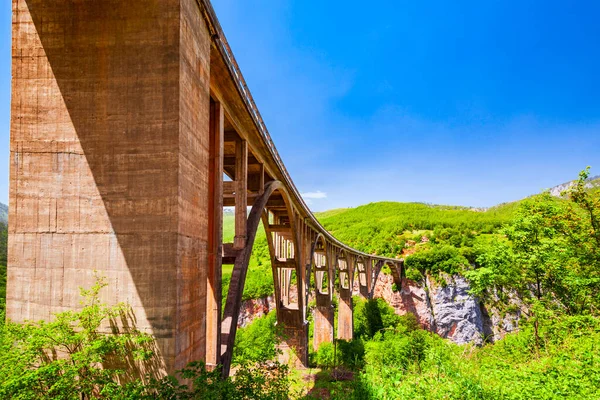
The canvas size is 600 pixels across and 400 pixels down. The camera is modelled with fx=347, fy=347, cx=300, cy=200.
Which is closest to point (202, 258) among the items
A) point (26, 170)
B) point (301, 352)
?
point (26, 170)

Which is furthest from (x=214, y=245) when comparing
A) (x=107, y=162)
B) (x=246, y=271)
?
(x=107, y=162)

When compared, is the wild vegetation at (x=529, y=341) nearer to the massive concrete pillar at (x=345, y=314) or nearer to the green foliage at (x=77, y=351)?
the green foliage at (x=77, y=351)

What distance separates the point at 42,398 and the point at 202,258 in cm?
306

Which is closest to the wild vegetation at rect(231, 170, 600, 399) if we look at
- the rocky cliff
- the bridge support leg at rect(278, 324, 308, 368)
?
the bridge support leg at rect(278, 324, 308, 368)

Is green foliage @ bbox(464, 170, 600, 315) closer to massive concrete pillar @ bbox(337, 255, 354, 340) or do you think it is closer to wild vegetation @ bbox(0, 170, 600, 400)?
wild vegetation @ bbox(0, 170, 600, 400)

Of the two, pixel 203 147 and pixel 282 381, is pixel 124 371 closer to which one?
pixel 282 381

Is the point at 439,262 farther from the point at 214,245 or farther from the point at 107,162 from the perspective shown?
the point at 107,162

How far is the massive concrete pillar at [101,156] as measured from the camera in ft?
18.6

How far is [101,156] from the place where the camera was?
588cm

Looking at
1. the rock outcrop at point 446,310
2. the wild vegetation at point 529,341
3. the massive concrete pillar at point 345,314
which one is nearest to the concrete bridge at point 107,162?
the wild vegetation at point 529,341

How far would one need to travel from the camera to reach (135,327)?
5547mm

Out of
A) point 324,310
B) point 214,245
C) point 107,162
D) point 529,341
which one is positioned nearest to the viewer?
point 107,162

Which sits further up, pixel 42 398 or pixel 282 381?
pixel 42 398

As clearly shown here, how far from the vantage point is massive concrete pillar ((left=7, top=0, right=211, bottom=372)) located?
224 inches
